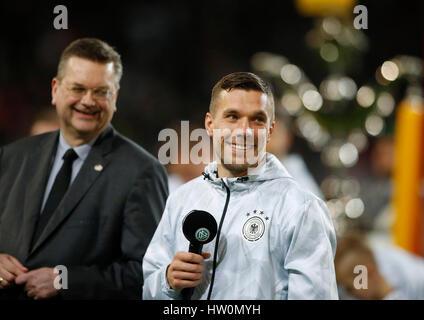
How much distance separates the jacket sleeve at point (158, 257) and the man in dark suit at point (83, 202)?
139 mm

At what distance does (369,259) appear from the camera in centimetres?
275

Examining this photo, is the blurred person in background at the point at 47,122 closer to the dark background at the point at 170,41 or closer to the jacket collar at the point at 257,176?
the jacket collar at the point at 257,176

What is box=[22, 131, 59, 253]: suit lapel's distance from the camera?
179 centimetres

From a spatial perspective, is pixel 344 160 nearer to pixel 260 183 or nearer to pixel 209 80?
pixel 209 80

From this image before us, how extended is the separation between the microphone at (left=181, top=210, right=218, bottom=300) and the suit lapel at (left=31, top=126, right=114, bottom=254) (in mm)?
472

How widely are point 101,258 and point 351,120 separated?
8.29ft

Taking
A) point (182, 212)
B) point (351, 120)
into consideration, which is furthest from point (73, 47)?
point (351, 120)

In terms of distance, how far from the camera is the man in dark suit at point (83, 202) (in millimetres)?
1747

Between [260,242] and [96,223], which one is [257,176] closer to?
[260,242]

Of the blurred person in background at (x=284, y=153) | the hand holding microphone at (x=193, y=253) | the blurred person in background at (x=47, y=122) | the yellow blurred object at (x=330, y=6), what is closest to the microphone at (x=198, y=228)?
the hand holding microphone at (x=193, y=253)

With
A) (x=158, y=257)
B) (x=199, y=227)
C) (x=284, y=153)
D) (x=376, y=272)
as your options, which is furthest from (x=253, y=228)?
(x=284, y=153)

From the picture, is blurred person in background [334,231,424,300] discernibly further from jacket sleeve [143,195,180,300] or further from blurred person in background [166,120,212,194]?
jacket sleeve [143,195,180,300]

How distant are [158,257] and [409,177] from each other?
10.6 ft

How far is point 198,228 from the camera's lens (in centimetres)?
144
